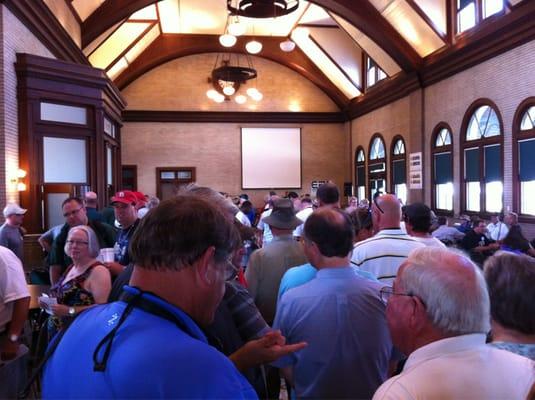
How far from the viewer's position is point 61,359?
1124mm

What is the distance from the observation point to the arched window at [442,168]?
1211 centimetres

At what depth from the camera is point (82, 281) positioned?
3.21 meters

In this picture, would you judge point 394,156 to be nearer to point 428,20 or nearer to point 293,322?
point 428,20

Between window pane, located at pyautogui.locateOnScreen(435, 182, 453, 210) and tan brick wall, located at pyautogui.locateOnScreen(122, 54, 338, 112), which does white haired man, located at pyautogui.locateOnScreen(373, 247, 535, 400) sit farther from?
tan brick wall, located at pyautogui.locateOnScreen(122, 54, 338, 112)

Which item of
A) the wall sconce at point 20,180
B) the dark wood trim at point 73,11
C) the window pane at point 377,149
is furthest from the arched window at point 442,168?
the wall sconce at point 20,180

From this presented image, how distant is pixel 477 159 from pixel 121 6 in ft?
29.5

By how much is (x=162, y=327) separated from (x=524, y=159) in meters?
9.90

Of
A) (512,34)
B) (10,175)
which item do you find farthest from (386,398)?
(512,34)

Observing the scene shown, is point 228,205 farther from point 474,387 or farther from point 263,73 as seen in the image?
point 263,73

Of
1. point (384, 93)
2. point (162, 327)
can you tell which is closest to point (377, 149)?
point (384, 93)

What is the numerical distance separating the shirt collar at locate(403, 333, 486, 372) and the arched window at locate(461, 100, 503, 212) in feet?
31.6

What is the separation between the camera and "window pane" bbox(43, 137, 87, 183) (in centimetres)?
885

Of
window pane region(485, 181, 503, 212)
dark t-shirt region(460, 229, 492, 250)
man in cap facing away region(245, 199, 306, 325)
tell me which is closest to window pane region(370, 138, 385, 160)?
window pane region(485, 181, 503, 212)

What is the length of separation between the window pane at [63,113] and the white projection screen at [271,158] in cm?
940
